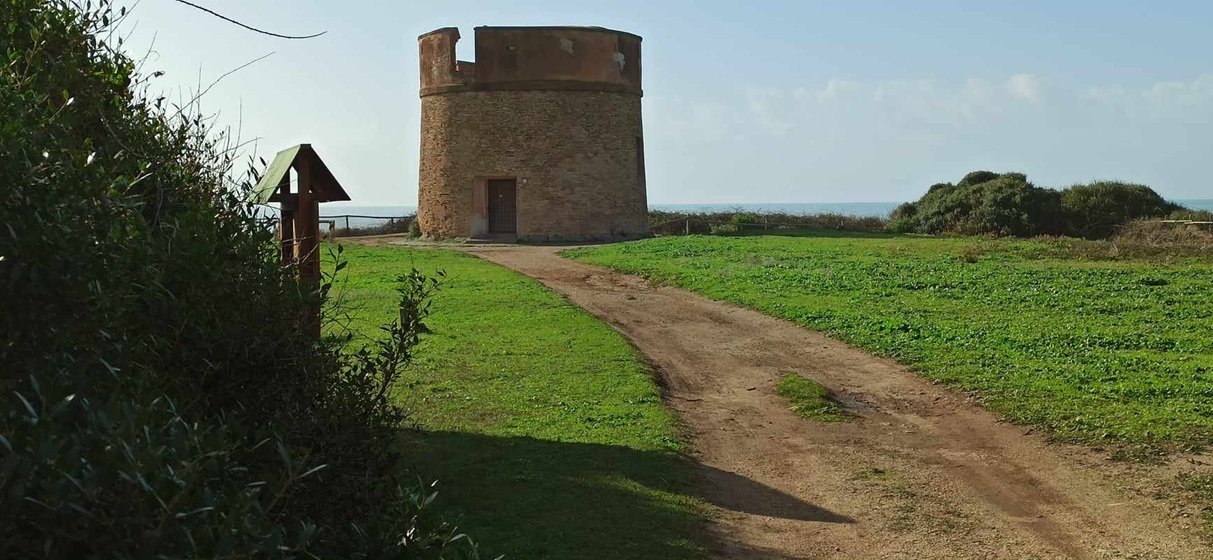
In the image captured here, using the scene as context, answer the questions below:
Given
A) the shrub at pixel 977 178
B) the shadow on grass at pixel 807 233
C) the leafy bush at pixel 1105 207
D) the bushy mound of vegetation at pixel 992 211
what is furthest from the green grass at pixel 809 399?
the shrub at pixel 977 178

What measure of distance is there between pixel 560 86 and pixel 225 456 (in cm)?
3078

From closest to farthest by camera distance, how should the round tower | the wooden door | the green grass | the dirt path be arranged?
the dirt path < the green grass < the round tower < the wooden door

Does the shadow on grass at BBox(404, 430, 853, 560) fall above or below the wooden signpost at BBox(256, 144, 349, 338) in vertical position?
below

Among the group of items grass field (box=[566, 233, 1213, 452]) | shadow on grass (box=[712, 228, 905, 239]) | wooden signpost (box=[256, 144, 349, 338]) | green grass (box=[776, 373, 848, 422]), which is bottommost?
green grass (box=[776, 373, 848, 422])

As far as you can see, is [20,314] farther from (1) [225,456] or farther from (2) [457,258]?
(2) [457,258]

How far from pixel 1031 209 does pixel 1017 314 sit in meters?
26.0

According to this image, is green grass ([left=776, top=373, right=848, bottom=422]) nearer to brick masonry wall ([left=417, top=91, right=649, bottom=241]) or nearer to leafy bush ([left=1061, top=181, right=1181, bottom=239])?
brick masonry wall ([left=417, top=91, right=649, bottom=241])

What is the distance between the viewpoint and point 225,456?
326 centimetres

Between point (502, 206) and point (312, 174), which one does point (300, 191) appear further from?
point (502, 206)

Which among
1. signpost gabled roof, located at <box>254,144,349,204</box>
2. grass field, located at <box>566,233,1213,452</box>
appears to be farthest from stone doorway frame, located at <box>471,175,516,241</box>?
signpost gabled roof, located at <box>254,144,349,204</box>

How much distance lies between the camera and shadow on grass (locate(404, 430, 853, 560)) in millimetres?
6672

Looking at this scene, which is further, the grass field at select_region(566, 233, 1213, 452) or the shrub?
the shrub

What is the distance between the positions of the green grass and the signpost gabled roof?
4729 mm

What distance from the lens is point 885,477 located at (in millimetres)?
8273
